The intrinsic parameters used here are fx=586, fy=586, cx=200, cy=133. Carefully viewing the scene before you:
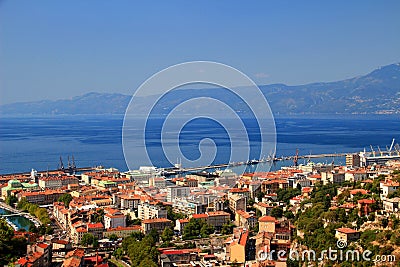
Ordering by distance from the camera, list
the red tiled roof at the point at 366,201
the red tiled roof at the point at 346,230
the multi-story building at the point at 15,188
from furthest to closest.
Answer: the multi-story building at the point at 15,188
the red tiled roof at the point at 366,201
the red tiled roof at the point at 346,230

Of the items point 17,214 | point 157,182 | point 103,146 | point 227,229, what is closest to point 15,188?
point 17,214

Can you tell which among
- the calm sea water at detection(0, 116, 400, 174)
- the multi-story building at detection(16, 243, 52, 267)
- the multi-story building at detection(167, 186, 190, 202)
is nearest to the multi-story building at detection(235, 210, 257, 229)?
the multi-story building at detection(167, 186, 190, 202)

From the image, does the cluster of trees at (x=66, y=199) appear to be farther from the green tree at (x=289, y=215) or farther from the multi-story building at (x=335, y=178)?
the multi-story building at (x=335, y=178)

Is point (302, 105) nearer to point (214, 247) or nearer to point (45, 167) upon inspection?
point (45, 167)

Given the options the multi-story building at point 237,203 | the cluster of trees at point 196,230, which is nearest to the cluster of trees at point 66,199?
the multi-story building at point 237,203

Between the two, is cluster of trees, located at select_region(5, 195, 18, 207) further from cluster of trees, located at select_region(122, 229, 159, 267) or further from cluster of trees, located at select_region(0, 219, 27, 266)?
cluster of trees, located at select_region(0, 219, 27, 266)
